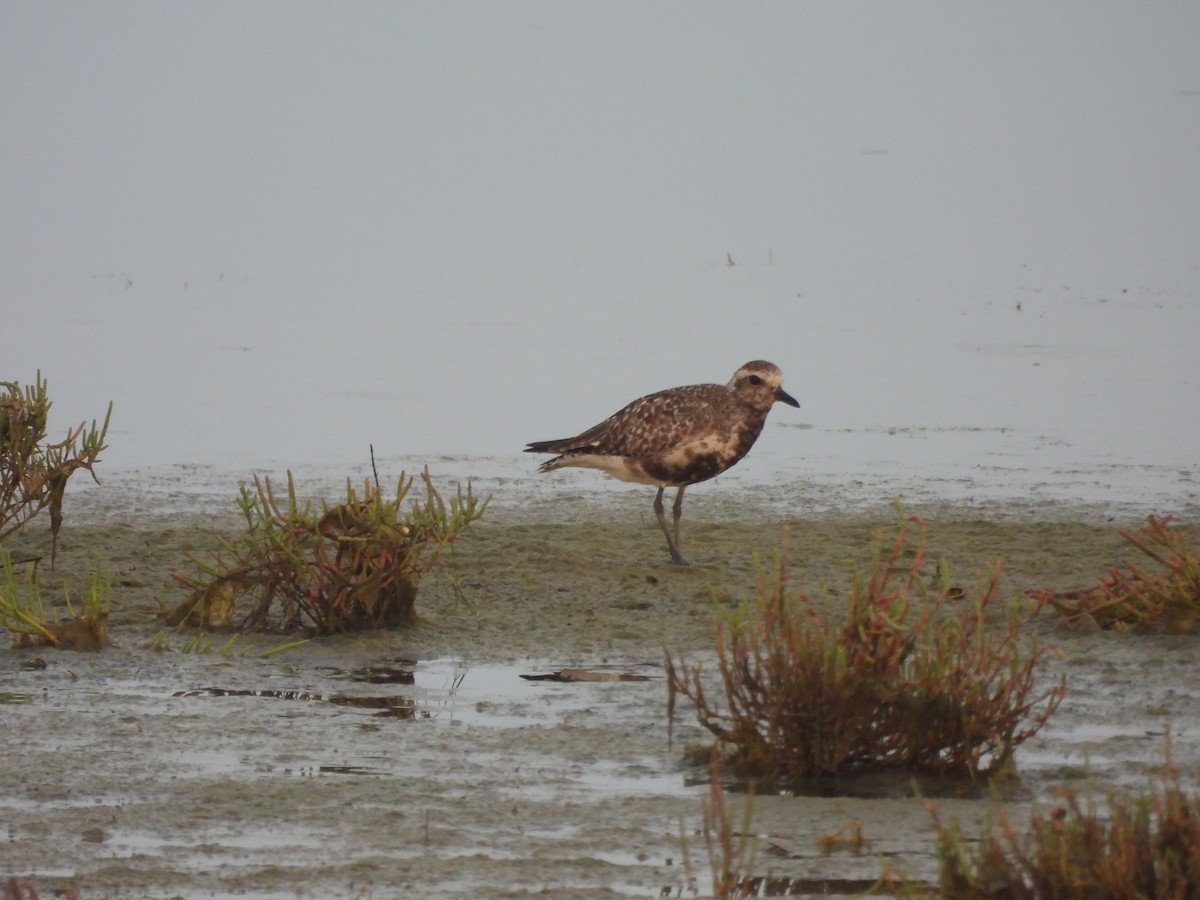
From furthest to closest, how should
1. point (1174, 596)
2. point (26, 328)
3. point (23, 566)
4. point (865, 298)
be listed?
point (865, 298), point (26, 328), point (23, 566), point (1174, 596)

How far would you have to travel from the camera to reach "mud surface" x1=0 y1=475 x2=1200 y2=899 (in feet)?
21.4

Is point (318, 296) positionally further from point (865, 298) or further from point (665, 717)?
point (665, 717)

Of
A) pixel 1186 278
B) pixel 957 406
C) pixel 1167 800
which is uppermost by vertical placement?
pixel 1186 278

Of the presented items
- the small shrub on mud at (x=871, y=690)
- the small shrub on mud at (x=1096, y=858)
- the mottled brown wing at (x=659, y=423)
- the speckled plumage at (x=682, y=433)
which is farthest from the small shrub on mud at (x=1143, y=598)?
the small shrub on mud at (x=1096, y=858)

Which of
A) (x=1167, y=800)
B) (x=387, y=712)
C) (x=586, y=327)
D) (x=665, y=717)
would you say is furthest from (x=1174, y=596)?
(x=586, y=327)

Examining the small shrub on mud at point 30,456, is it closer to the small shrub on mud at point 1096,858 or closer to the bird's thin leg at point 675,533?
the bird's thin leg at point 675,533

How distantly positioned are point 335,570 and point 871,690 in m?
3.55

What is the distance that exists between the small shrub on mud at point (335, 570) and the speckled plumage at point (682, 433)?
2781 mm

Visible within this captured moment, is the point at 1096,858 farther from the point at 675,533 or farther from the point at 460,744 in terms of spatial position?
the point at 675,533

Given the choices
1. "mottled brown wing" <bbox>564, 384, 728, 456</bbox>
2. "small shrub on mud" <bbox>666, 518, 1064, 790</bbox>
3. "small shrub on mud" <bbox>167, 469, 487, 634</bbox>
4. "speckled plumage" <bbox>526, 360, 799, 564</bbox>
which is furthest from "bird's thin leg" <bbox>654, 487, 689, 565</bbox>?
"small shrub on mud" <bbox>666, 518, 1064, 790</bbox>

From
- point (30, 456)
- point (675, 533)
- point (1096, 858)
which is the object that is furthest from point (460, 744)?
point (675, 533)

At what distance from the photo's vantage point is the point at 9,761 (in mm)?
7785

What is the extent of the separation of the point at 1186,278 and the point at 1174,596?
16749mm

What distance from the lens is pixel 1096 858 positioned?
208 inches
